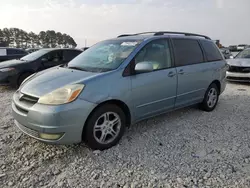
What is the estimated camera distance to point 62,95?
8.45 feet

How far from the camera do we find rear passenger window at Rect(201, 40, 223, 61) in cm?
456

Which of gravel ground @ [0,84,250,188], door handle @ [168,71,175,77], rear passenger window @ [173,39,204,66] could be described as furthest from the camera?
rear passenger window @ [173,39,204,66]

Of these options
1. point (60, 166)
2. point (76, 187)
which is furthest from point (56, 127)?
point (76, 187)

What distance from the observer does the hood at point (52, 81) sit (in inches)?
108

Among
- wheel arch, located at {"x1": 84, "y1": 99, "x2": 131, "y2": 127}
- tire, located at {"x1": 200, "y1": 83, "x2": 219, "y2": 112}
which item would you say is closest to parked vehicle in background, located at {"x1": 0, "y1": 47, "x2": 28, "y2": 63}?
wheel arch, located at {"x1": 84, "y1": 99, "x2": 131, "y2": 127}

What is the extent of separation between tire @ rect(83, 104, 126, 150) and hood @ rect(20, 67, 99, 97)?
51 centimetres

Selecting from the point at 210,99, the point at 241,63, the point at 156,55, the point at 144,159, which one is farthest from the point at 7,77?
the point at 241,63

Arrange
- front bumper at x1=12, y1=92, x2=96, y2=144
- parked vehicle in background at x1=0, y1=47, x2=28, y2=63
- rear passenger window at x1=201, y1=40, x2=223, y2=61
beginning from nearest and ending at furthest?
front bumper at x1=12, y1=92, x2=96, y2=144
rear passenger window at x1=201, y1=40, x2=223, y2=61
parked vehicle in background at x1=0, y1=47, x2=28, y2=63

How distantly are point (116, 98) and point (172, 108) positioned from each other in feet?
4.52

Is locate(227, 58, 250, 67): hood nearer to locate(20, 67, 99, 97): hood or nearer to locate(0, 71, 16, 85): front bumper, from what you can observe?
locate(20, 67, 99, 97): hood

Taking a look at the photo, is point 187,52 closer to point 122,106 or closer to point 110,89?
point 122,106

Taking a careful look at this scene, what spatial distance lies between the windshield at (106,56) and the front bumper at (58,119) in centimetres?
75

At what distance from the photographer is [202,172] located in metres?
2.50

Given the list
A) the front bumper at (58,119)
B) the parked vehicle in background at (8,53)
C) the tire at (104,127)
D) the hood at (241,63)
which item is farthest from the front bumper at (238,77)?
the parked vehicle in background at (8,53)
